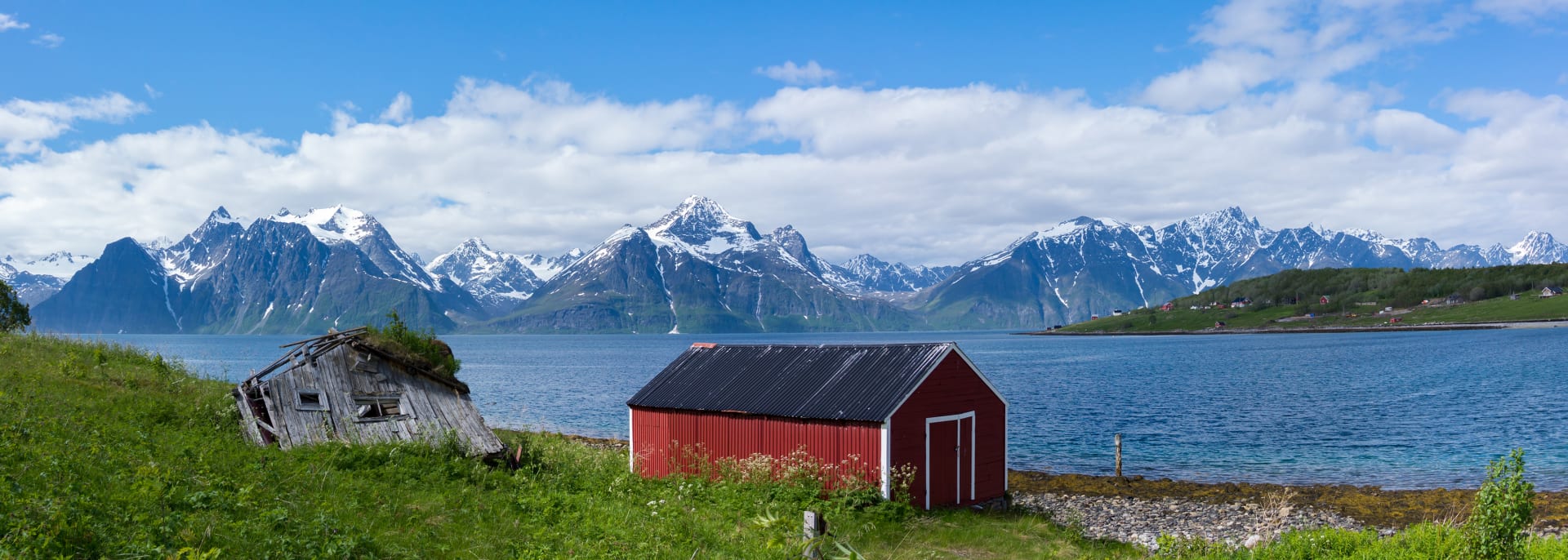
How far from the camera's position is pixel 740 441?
986 inches

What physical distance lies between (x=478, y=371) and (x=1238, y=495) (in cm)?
11021

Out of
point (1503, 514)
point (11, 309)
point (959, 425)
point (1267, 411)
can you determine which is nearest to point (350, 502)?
point (959, 425)

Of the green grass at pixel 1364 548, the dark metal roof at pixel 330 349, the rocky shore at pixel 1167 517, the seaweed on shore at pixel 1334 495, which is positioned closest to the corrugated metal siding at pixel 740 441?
the dark metal roof at pixel 330 349

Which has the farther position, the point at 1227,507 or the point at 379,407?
the point at 1227,507

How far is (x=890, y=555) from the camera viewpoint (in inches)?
612

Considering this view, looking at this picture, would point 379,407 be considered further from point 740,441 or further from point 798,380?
point 798,380

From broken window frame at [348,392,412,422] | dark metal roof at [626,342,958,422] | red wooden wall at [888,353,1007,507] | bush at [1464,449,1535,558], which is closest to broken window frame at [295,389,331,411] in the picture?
broken window frame at [348,392,412,422]

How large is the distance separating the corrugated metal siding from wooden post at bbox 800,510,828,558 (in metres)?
11.4

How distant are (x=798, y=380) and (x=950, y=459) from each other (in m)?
4.88

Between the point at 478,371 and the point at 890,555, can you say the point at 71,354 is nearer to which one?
the point at 890,555

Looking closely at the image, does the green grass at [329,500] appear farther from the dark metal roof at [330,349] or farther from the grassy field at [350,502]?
the dark metal roof at [330,349]

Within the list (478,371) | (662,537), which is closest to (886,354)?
(662,537)

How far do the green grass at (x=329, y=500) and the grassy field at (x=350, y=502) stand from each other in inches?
1.6

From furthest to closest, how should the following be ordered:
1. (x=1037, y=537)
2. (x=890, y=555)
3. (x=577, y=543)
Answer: (x=1037, y=537), (x=890, y=555), (x=577, y=543)
